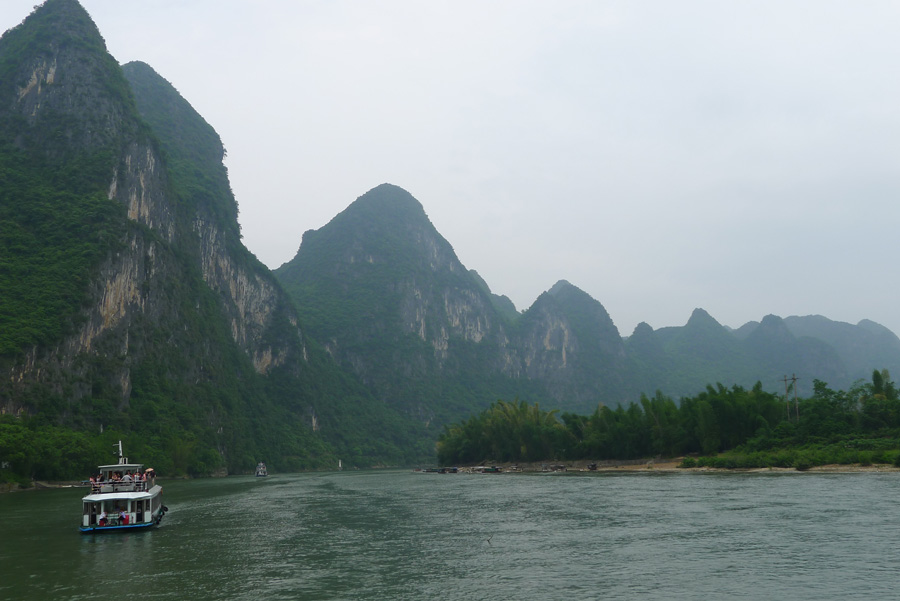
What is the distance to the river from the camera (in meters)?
22.7

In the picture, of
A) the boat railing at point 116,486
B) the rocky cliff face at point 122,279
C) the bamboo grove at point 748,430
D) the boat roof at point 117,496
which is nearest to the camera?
the boat roof at point 117,496

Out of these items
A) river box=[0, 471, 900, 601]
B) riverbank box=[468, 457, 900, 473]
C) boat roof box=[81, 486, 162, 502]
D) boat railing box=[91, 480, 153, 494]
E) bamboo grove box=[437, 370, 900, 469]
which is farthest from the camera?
bamboo grove box=[437, 370, 900, 469]

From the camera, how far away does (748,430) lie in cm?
7706

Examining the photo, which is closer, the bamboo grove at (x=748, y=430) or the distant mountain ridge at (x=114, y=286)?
the bamboo grove at (x=748, y=430)

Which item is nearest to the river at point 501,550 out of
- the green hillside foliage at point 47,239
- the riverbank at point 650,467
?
the riverbank at point 650,467

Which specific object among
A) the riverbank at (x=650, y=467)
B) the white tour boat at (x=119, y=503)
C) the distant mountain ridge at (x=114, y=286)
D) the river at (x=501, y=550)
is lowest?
the riverbank at (x=650, y=467)

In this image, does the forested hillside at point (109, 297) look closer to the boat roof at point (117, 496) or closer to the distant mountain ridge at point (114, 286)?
the distant mountain ridge at point (114, 286)

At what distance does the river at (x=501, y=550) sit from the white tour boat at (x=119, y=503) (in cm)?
71

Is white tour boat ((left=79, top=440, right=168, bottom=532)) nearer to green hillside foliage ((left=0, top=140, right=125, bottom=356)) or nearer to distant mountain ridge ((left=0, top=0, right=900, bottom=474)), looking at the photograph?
distant mountain ridge ((left=0, top=0, right=900, bottom=474))

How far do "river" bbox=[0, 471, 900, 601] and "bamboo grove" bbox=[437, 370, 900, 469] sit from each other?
15.8m

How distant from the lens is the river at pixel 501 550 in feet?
74.3

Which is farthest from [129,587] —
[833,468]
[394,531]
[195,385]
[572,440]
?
[195,385]

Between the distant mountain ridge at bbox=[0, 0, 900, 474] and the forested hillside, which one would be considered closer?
the forested hillside

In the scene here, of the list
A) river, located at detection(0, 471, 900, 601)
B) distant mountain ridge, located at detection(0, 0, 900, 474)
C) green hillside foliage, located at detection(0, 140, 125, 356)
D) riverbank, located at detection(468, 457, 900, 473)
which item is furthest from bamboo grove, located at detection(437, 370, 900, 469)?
green hillside foliage, located at detection(0, 140, 125, 356)
